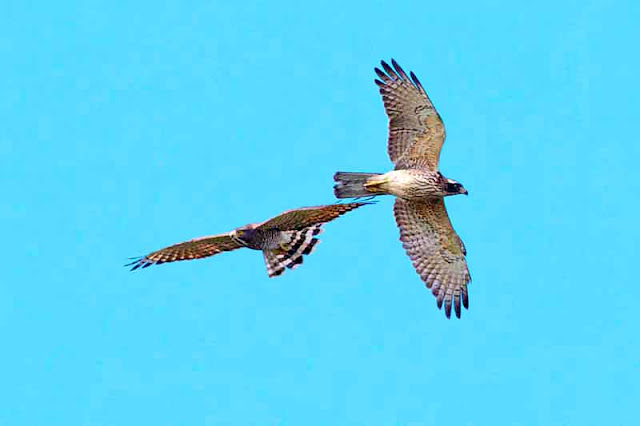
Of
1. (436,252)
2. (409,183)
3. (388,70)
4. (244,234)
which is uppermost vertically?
(388,70)

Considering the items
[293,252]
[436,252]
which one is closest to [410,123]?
[436,252]

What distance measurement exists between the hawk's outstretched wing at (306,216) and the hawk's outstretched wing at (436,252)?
62.7 inches

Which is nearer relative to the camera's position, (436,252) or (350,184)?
(350,184)

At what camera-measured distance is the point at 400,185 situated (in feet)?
46.7

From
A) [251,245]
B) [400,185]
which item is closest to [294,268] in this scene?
[251,245]

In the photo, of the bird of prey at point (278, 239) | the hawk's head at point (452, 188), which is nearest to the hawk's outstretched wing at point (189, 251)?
the bird of prey at point (278, 239)

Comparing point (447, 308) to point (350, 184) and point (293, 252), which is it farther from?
point (293, 252)

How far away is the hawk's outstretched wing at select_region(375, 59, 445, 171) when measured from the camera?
563 inches

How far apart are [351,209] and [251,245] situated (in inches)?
52.8

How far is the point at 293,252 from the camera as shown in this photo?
1396cm

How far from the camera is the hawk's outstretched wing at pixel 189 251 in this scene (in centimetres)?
1428

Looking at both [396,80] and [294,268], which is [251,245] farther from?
[396,80]

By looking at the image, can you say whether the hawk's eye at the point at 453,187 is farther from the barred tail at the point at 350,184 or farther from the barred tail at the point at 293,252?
the barred tail at the point at 293,252

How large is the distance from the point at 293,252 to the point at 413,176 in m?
1.58
